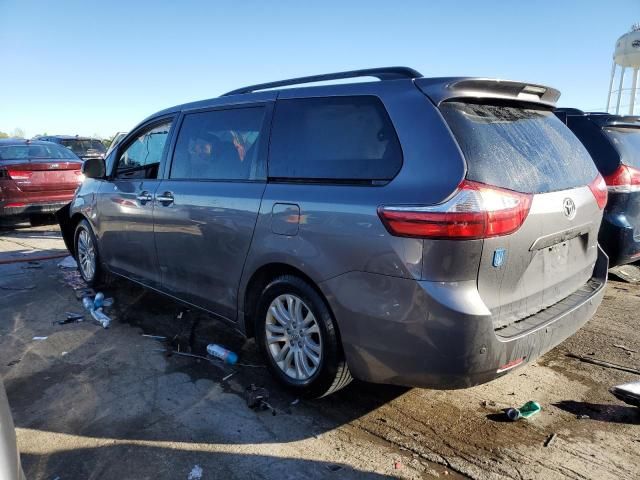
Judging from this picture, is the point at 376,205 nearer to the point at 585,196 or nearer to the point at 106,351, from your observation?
the point at 585,196

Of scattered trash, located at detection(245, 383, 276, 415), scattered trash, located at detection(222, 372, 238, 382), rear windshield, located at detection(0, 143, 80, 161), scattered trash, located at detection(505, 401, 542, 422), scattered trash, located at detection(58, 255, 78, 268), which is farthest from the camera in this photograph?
rear windshield, located at detection(0, 143, 80, 161)

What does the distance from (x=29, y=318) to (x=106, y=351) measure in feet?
4.28

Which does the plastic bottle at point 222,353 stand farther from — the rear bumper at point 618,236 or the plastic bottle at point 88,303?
the rear bumper at point 618,236

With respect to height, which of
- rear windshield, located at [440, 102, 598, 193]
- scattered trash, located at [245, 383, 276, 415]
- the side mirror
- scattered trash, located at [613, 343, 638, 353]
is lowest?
scattered trash, located at [613, 343, 638, 353]

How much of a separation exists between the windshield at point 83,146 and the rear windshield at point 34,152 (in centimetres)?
472

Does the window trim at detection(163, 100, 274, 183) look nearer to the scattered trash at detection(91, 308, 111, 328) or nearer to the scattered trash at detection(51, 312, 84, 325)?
the scattered trash at detection(91, 308, 111, 328)

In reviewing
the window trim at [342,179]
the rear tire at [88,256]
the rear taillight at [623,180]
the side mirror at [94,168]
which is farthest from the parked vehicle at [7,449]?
the rear taillight at [623,180]

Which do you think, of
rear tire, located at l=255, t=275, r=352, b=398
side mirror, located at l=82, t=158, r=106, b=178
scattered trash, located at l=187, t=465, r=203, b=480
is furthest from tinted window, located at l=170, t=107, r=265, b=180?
scattered trash, located at l=187, t=465, r=203, b=480

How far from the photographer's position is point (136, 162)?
15.3 ft

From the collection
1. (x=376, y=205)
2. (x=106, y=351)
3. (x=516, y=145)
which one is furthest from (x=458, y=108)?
(x=106, y=351)

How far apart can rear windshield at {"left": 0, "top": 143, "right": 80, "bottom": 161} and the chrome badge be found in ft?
30.5

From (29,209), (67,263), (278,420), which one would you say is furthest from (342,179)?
(29,209)

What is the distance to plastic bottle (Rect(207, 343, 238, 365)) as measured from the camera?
11.9 ft

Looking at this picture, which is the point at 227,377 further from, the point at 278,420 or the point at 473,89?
the point at 473,89
